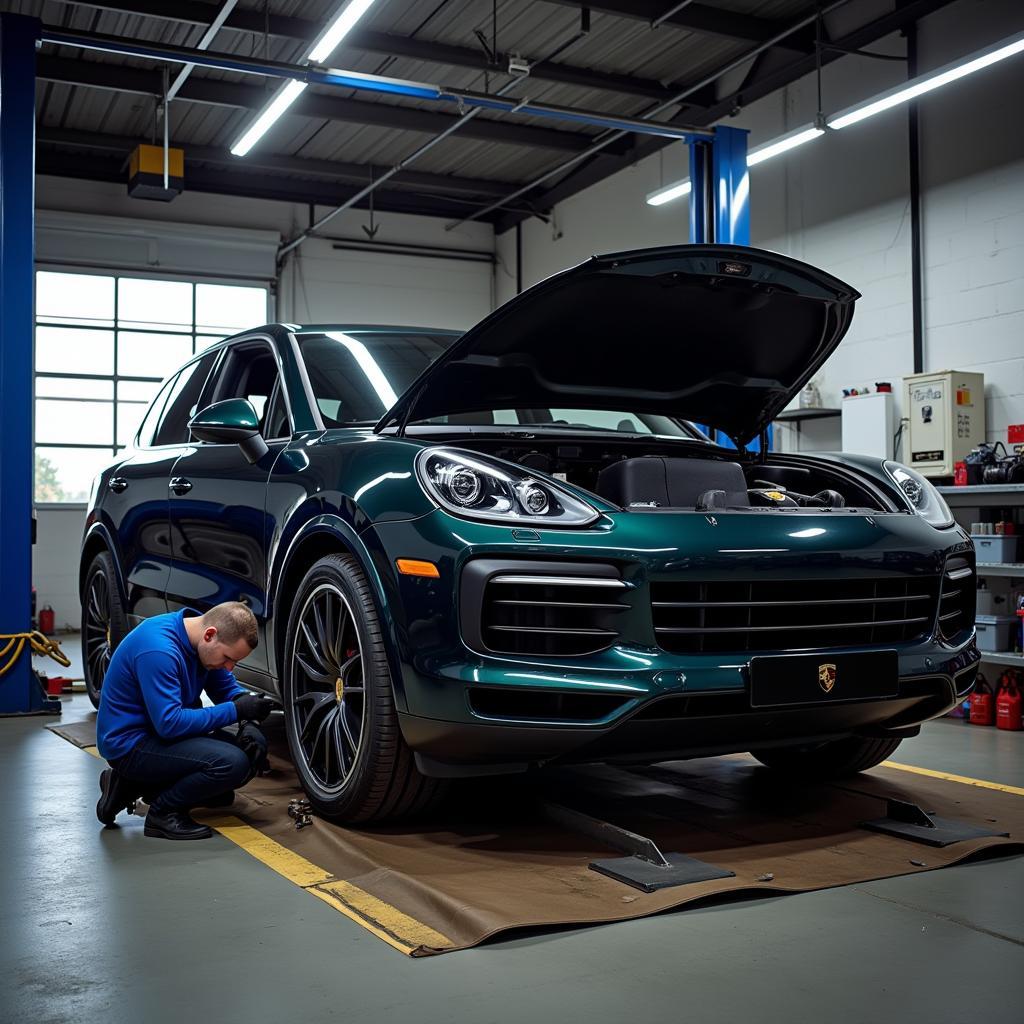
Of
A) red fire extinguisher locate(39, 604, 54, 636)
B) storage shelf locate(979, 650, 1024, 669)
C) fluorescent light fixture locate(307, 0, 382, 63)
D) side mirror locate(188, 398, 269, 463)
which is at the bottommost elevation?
red fire extinguisher locate(39, 604, 54, 636)

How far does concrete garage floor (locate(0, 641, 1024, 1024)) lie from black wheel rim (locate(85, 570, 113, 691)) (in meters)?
2.62

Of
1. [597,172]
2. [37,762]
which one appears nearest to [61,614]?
[597,172]

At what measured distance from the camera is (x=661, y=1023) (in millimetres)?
2105

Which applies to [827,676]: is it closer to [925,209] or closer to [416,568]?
[416,568]

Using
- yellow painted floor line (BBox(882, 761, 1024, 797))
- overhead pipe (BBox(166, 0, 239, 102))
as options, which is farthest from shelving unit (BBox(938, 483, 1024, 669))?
overhead pipe (BBox(166, 0, 239, 102))

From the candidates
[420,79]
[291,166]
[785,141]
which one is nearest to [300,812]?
[785,141]

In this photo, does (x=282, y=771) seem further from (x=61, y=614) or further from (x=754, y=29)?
(x=61, y=614)

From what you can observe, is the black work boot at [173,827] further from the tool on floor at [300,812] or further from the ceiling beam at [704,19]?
the ceiling beam at [704,19]

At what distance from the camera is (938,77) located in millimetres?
8234

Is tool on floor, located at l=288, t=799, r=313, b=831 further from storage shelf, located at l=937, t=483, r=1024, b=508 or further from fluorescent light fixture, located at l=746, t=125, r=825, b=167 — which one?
fluorescent light fixture, located at l=746, t=125, r=825, b=167

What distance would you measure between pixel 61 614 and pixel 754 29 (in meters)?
9.93

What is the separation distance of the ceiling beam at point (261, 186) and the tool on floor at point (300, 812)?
1261 cm

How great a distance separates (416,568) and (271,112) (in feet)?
27.6

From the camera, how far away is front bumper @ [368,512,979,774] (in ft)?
9.45
